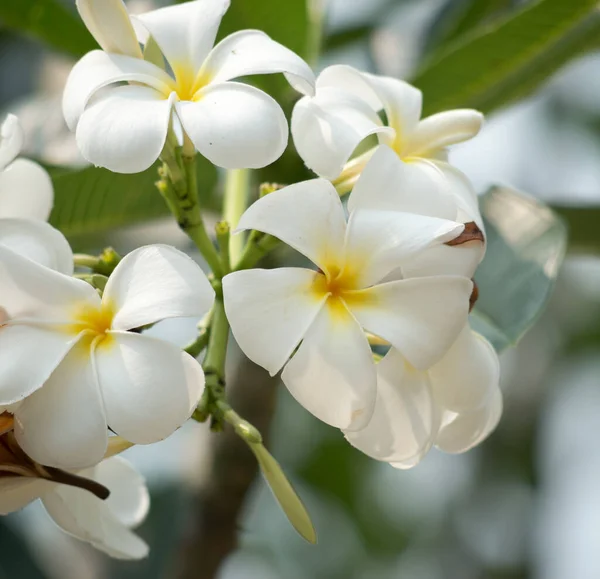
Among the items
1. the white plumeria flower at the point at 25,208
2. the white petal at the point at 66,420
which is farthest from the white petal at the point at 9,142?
the white petal at the point at 66,420

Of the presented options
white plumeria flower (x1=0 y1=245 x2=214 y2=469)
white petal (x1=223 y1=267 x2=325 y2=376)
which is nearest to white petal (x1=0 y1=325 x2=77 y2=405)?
white plumeria flower (x1=0 y1=245 x2=214 y2=469)

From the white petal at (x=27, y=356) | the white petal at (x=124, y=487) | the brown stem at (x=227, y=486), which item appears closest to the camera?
the white petal at (x=27, y=356)

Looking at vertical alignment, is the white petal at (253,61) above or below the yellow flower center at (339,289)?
above

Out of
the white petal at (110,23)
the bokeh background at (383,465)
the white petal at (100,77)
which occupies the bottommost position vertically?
the bokeh background at (383,465)

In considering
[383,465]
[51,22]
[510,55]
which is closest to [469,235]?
[510,55]

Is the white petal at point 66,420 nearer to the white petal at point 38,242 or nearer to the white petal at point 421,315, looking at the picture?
the white petal at point 38,242

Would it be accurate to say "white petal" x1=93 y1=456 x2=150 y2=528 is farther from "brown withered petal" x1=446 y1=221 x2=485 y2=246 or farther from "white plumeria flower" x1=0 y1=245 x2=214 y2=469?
"brown withered petal" x1=446 y1=221 x2=485 y2=246

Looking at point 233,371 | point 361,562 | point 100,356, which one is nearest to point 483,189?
point 233,371

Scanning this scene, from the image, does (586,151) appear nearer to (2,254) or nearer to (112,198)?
(112,198)
